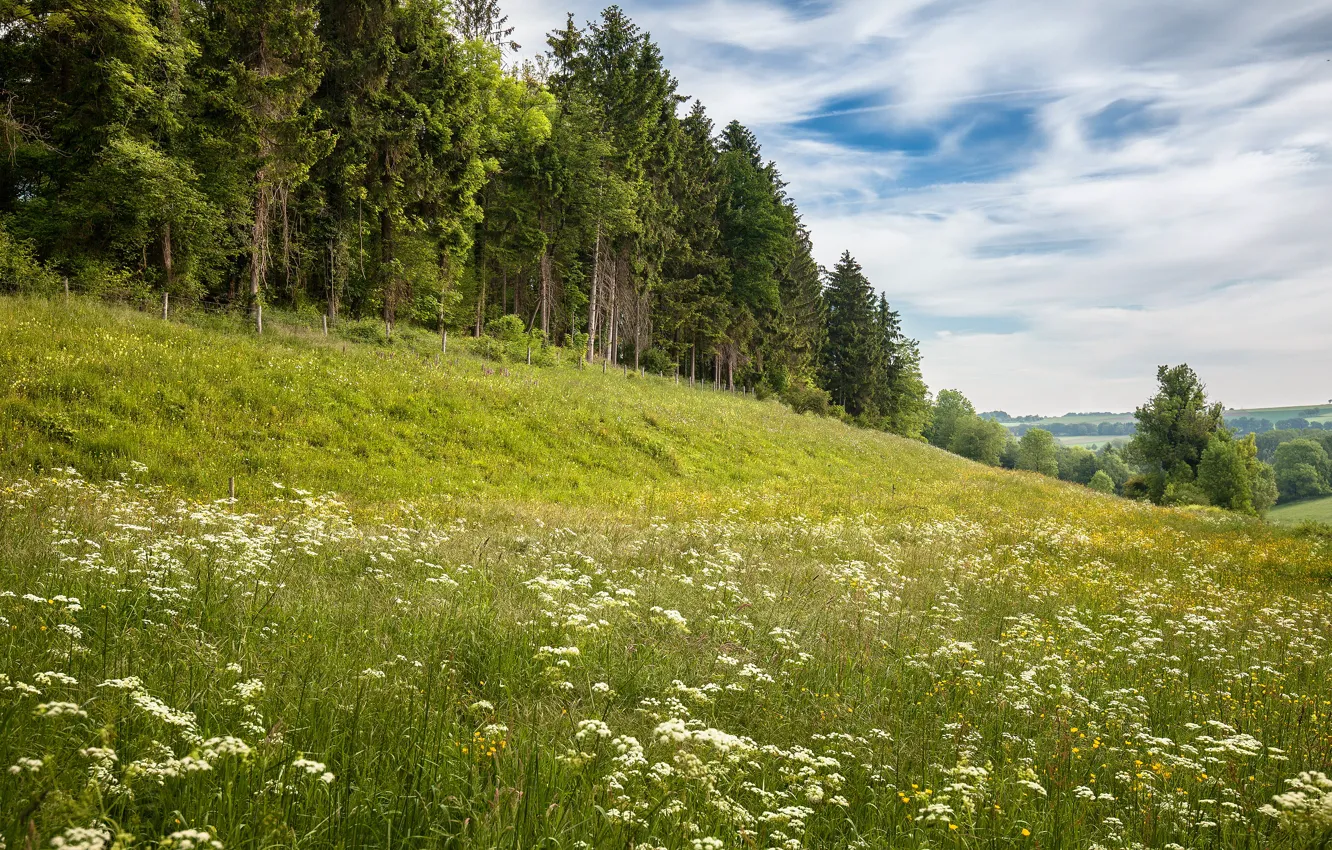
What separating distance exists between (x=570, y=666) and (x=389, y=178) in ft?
100

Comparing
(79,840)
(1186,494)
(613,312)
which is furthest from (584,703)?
(1186,494)

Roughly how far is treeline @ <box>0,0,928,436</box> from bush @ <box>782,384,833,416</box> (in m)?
0.23

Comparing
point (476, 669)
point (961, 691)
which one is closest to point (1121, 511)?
point (961, 691)

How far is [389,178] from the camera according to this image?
29047 mm

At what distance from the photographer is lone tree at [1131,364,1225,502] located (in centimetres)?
5784

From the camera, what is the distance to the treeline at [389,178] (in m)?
21.3

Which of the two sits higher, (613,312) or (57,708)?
(613,312)

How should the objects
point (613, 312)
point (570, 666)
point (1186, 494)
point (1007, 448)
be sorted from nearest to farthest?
point (570, 666)
point (613, 312)
point (1186, 494)
point (1007, 448)

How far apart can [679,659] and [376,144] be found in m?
30.9

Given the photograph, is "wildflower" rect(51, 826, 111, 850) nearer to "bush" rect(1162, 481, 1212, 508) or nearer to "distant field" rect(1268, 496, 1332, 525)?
"distant field" rect(1268, 496, 1332, 525)

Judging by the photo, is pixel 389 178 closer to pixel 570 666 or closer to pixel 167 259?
pixel 167 259

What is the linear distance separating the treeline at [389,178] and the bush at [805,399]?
0.23m

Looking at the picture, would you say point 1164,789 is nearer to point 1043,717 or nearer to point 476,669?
point 1043,717

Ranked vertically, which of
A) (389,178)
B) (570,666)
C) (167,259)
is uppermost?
(389,178)
